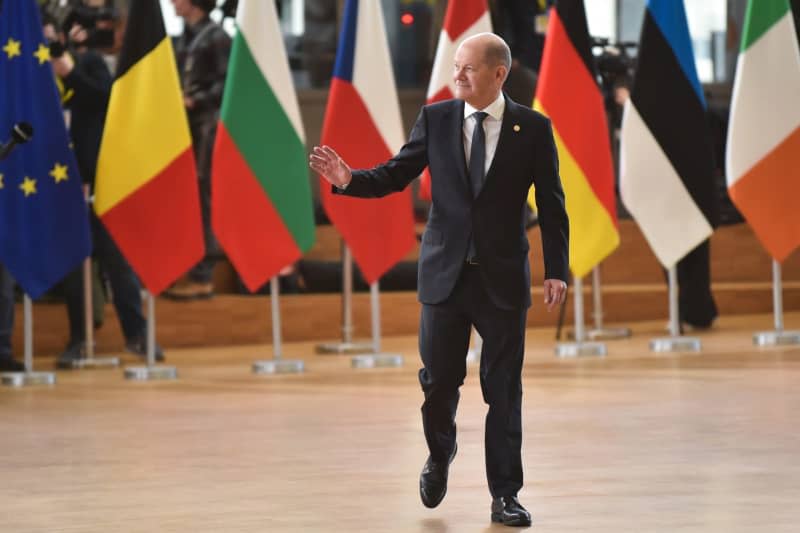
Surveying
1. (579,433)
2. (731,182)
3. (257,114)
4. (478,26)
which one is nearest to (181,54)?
(257,114)

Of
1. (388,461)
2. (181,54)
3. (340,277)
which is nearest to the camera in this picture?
(388,461)

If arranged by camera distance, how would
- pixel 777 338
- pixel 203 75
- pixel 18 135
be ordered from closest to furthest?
pixel 18 135
pixel 203 75
pixel 777 338

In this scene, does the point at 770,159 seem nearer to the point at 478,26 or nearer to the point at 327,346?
the point at 478,26

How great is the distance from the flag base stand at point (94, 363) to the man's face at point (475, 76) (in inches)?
181

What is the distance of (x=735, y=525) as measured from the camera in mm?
3727

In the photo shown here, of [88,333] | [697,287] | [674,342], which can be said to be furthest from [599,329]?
[88,333]

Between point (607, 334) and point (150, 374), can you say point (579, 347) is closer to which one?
point (607, 334)

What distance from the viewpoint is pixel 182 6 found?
330 inches

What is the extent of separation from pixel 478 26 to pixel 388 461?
3.66 m

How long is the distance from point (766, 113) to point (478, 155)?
4.84 m

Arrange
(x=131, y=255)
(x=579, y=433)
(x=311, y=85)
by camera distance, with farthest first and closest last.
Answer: (x=311, y=85), (x=131, y=255), (x=579, y=433)

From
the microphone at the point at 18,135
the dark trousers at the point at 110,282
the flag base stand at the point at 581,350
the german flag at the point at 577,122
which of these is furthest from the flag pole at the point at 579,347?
the microphone at the point at 18,135

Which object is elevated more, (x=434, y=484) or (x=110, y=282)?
(x=110, y=282)

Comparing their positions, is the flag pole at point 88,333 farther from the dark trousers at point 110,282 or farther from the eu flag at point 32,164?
the eu flag at point 32,164
